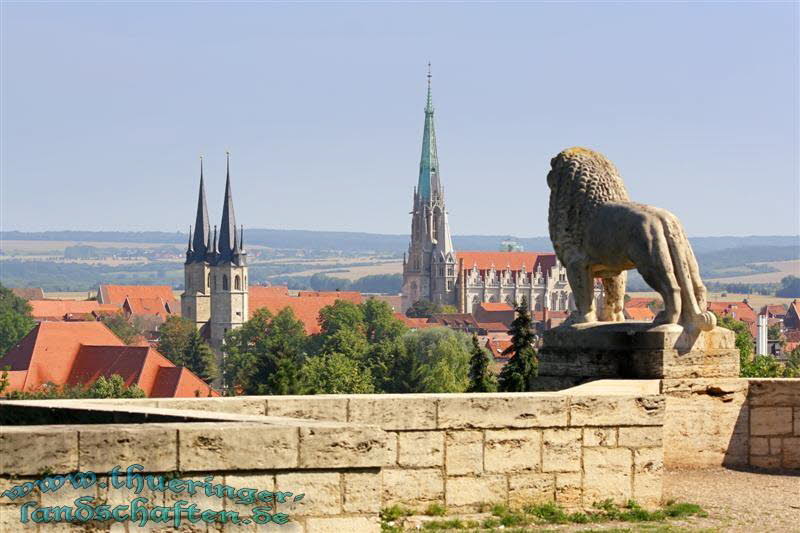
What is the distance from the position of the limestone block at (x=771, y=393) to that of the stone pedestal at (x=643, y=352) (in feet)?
0.60

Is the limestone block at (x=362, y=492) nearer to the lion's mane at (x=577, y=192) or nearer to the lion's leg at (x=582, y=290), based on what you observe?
the lion's leg at (x=582, y=290)

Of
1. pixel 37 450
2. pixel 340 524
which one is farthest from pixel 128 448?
pixel 340 524

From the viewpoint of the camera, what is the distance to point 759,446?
1062cm

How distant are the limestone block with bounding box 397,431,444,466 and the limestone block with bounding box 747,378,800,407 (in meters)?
2.95

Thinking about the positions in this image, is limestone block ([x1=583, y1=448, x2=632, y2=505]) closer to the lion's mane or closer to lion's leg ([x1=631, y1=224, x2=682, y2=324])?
lion's leg ([x1=631, y1=224, x2=682, y2=324])

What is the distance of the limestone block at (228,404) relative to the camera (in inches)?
344

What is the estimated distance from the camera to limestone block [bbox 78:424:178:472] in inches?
236

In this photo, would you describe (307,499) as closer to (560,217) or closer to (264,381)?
(560,217)

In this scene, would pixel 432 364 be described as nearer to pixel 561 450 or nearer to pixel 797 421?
pixel 797 421

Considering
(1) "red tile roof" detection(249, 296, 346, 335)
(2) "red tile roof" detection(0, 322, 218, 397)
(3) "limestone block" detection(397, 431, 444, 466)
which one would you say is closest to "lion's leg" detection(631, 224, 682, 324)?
(3) "limestone block" detection(397, 431, 444, 466)

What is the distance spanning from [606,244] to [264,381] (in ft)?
206

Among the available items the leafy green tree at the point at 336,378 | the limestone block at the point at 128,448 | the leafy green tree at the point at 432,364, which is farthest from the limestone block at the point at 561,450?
the leafy green tree at the point at 432,364

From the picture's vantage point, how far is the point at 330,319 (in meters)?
163

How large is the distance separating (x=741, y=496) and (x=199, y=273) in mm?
184939
